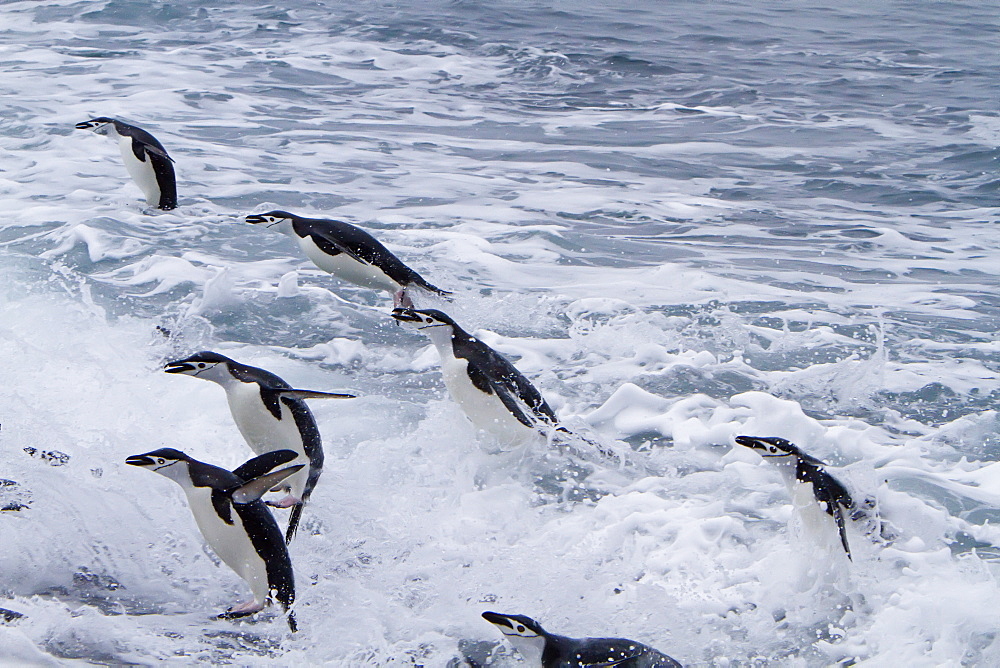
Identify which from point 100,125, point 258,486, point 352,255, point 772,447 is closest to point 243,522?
point 258,486

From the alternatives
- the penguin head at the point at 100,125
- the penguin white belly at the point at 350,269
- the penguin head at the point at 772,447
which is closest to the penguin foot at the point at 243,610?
the penguin head at the point at 772,447

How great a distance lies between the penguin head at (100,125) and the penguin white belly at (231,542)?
4.91m

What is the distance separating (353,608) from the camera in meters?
2.60

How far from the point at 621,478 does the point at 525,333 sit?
1.52 meters

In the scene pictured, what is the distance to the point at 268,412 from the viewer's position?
3123 mm

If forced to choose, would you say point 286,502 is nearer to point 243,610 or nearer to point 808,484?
point 243,610

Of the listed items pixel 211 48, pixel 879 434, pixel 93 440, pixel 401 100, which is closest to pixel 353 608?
pixel 93 440

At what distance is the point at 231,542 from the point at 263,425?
553mm

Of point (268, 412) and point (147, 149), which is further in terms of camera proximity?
point (147, 149)

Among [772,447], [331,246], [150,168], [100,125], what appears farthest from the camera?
[100,125]

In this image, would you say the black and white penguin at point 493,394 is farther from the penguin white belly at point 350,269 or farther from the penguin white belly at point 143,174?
the penguin white belly at point 143,174

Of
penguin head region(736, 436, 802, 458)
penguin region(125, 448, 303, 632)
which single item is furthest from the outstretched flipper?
penguin head region(736, 436, 802, 458)

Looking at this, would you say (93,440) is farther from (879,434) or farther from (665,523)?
(879,434)

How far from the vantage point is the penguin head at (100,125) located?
22.8 ft
